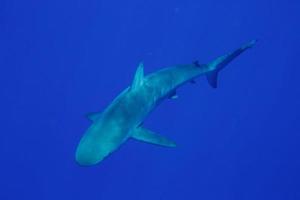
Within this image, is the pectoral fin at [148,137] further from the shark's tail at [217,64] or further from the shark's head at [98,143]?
the shark's tail at [217,64]

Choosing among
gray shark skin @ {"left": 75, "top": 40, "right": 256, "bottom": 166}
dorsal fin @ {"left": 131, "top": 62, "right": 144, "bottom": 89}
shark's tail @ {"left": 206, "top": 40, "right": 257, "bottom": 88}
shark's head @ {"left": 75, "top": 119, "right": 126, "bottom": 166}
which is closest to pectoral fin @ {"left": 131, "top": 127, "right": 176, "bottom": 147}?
gray shark skin @ {"left": 75, "top": 40, "right": 256, "bottom": 166}

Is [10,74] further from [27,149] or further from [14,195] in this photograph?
[14,195]

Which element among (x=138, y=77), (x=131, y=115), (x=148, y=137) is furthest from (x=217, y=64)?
(x=131, y=115)

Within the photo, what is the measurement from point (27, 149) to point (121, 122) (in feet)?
25.0

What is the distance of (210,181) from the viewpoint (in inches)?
627

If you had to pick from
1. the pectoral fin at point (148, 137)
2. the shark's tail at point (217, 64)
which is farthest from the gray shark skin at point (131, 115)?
the shark's tail at point (217, 64)

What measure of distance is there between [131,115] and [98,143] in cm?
94

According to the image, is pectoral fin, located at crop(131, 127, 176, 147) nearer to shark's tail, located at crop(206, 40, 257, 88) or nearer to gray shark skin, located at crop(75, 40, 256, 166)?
gray shark skin, located at crop(75, 40, 256, 166)

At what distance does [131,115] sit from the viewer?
7238 millimetres

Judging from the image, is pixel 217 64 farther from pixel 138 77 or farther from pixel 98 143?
pixel 98 143

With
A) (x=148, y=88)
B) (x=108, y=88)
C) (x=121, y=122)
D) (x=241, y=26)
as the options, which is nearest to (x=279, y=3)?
(x=241, y=26)

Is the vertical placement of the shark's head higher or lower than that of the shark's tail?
lower

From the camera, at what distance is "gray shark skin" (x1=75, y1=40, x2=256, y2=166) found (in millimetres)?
6422

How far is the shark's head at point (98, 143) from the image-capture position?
20.4 ft
